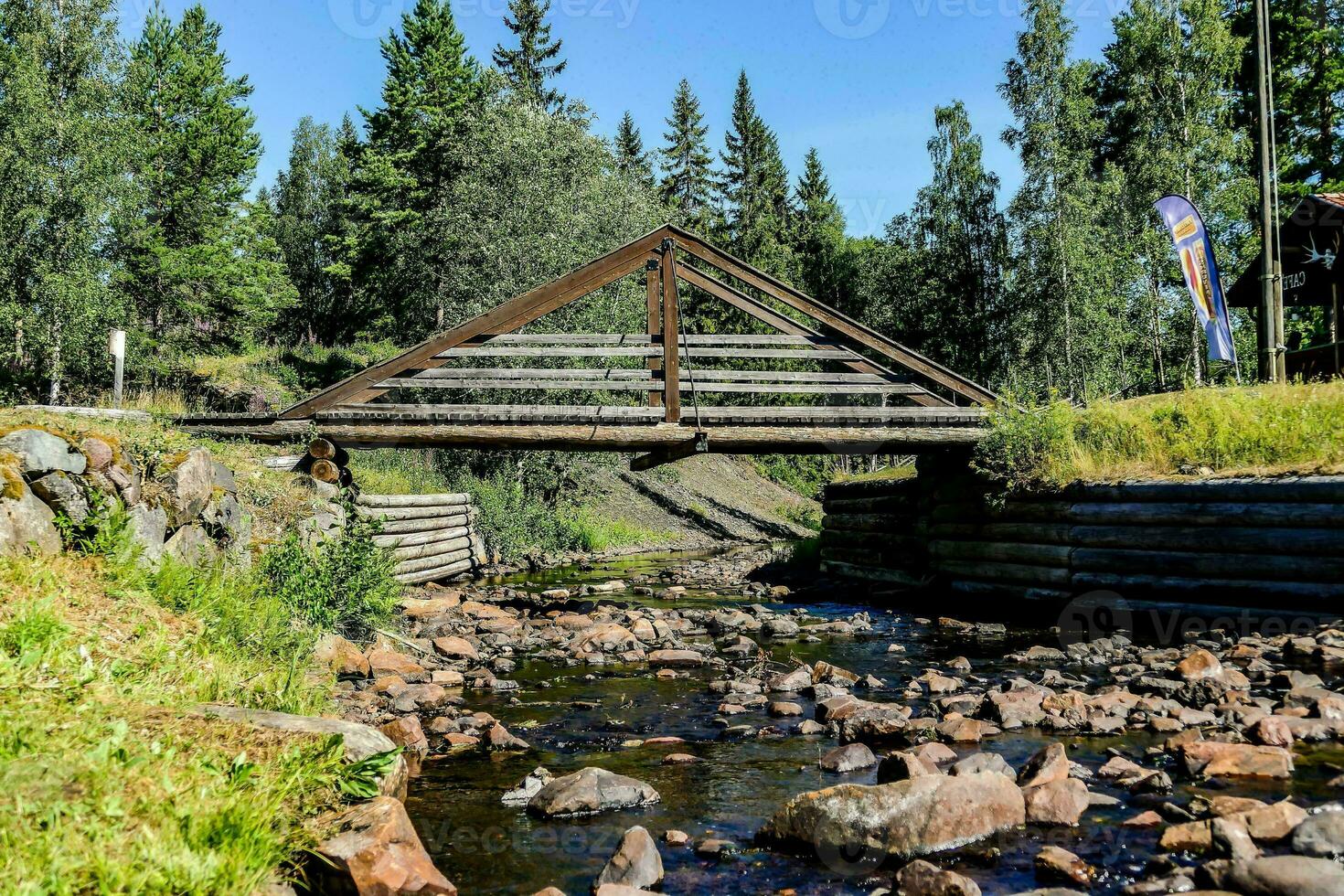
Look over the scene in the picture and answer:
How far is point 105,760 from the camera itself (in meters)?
3.49

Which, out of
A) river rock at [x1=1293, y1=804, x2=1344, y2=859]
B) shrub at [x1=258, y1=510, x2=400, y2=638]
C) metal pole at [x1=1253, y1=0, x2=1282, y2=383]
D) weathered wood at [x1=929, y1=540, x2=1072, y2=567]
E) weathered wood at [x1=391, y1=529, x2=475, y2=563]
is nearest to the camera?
river rock at [x1=1293, y1=804, x2=1344, y2=859]

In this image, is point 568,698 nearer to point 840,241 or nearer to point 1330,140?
point 1330,140

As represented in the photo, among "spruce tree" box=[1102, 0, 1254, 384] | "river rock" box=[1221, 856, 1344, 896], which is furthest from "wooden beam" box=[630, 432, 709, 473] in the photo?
"spruce tree" box=[1102, 0, 1254, 384]

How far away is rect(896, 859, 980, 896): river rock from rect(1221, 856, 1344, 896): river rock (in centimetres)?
104

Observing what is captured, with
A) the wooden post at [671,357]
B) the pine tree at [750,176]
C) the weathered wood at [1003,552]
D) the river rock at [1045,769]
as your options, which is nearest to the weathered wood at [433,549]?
the wooden post at [671,357]

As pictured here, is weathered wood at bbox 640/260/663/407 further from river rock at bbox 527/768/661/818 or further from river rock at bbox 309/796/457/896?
river rock at bbox 309/796/457/896

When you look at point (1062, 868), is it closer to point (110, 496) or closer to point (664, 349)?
point (110, 496)

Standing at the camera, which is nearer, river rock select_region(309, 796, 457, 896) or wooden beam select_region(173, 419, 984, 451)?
river rock select_region(309, 796, 457, 896)

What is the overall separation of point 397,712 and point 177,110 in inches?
1711

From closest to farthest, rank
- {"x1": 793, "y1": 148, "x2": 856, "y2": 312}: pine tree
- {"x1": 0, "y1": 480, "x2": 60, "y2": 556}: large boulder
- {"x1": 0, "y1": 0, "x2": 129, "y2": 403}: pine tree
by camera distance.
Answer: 1. {"x1": 0, "y1": 480, "x2": 60, "y2": 556}: large boulder
2. {"x1": 0, "y1": 0, "x2": 129, "y2": 403}: pine tree
3. {"x1": 793, "y1": 148, "x2": 856, "y2": 312}: pine tree

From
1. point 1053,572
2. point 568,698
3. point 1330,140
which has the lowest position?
point 568,698

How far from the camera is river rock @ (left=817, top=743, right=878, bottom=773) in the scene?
5.91m

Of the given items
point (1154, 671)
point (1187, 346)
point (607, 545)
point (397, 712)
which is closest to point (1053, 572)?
point (1154, 671)

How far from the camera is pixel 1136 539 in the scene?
1109cm
